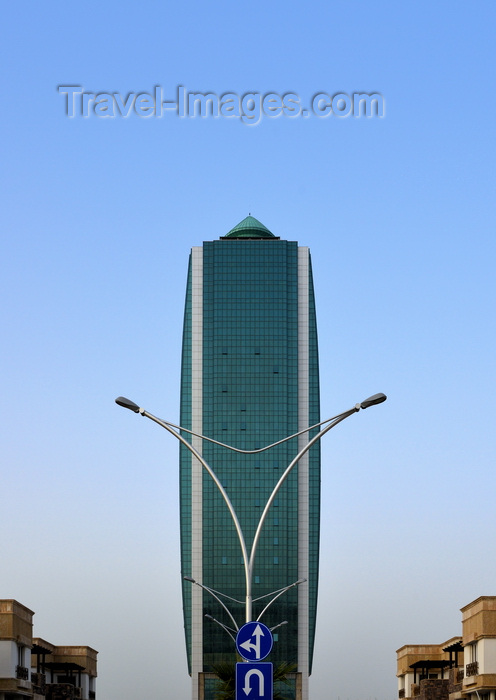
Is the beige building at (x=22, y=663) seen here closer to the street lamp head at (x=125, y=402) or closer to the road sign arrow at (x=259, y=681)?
the street lamp head at (x=125, y=402)

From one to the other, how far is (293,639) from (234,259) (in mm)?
50874

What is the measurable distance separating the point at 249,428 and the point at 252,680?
464 feet

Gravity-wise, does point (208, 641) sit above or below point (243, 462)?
below

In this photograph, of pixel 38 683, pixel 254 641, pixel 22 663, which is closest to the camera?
pixel 254 641

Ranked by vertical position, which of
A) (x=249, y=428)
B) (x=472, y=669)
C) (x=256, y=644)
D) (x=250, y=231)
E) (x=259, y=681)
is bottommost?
(x=472, y=669)

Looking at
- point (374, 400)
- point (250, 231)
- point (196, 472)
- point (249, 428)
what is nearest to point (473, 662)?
point (374, 400)

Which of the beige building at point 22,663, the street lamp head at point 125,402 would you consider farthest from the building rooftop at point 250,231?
the street lamp head at point 125,402

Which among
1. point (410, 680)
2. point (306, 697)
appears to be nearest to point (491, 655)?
point (410, 680)

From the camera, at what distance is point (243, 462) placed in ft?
556

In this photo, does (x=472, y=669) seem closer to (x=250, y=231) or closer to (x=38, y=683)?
(x=38, y=683)

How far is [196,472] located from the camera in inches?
6668

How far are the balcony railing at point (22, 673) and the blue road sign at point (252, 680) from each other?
51075mm

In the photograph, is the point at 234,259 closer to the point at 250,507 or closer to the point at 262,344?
the point at 262,344

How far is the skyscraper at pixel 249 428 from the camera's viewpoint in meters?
165
